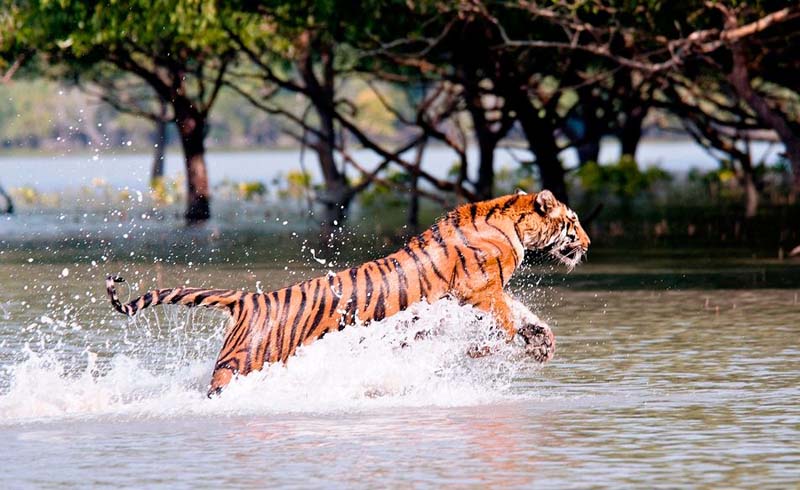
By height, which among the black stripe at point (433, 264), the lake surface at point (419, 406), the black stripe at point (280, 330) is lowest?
the lake surface at point (419, 406)

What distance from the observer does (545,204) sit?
11.7 m

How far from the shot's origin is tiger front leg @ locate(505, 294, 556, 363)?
11.5 metres

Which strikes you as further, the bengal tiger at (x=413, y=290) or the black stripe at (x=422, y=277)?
the black stripe at (x=422, y=277)

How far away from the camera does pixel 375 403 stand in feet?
36.7

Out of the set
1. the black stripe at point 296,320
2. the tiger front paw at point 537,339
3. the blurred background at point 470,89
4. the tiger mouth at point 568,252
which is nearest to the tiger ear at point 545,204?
the tiger mouth at point 568,252

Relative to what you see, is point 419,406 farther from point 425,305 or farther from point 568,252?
point 568,252

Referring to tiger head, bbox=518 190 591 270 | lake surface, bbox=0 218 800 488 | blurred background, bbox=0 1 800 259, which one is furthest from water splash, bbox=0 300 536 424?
blurred background, bbox=0 1 800 259

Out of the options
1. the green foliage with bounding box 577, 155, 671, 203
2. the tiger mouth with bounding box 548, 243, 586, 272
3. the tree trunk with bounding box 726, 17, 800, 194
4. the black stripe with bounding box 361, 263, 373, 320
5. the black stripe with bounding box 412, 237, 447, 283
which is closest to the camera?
the black stripe with bounding box 361, 263, 373, 320

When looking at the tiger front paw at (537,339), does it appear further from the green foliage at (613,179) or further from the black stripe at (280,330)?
the green foliage at (613,179)

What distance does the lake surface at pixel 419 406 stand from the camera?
9102 mm

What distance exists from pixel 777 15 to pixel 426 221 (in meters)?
13.7

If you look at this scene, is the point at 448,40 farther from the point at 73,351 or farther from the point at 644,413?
the point at 644,413

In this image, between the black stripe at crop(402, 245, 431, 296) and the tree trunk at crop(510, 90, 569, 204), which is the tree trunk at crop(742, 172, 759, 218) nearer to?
the tree trunk at crop(510, 90, 569, 204)

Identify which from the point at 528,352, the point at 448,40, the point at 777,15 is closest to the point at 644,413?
the point at 528,352
